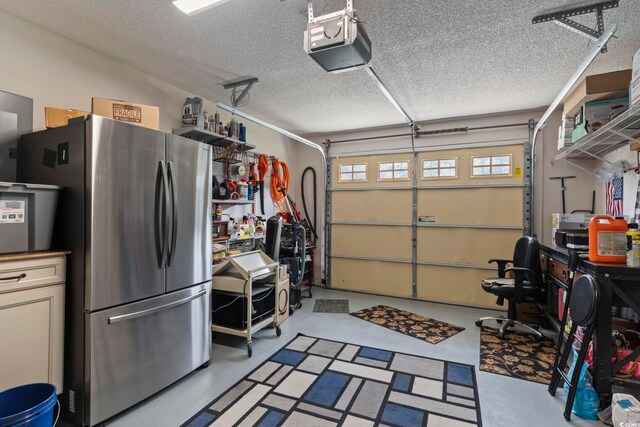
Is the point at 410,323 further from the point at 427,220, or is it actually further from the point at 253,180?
the point at 253,180

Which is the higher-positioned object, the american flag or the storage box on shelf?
the storage box on shelf

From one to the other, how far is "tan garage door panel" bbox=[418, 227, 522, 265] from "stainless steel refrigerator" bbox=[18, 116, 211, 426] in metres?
3.61

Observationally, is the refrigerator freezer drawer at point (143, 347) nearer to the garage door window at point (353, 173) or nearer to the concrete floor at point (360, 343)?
the concrete floor at point (360, 343)

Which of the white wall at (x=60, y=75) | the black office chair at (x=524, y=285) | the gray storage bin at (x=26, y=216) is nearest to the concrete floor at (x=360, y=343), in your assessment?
the black office chair at (x=524, y=285)

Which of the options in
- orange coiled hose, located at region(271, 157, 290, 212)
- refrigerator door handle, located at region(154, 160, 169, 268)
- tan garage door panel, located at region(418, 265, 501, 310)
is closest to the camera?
refrigerator door handle, located at region(154, 160, 169, 268)

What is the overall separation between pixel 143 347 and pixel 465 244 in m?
4.25

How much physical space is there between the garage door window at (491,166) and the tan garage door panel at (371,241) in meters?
1.34

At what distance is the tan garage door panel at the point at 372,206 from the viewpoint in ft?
16.6

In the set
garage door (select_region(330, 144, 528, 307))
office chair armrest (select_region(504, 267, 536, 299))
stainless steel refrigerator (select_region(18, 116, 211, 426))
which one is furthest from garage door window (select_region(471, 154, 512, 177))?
stainless steel refrigerator (select_region(18, 116, 211, 426))

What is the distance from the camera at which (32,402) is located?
5.44ft

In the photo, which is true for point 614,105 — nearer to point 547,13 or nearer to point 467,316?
point 547,13

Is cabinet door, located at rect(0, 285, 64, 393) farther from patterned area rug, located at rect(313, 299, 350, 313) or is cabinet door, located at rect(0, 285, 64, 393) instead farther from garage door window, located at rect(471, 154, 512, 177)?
garage door window, located at rect(471, 154, 512, 177)

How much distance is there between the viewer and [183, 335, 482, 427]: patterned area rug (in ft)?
6.63

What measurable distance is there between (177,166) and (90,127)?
63 centimetres
